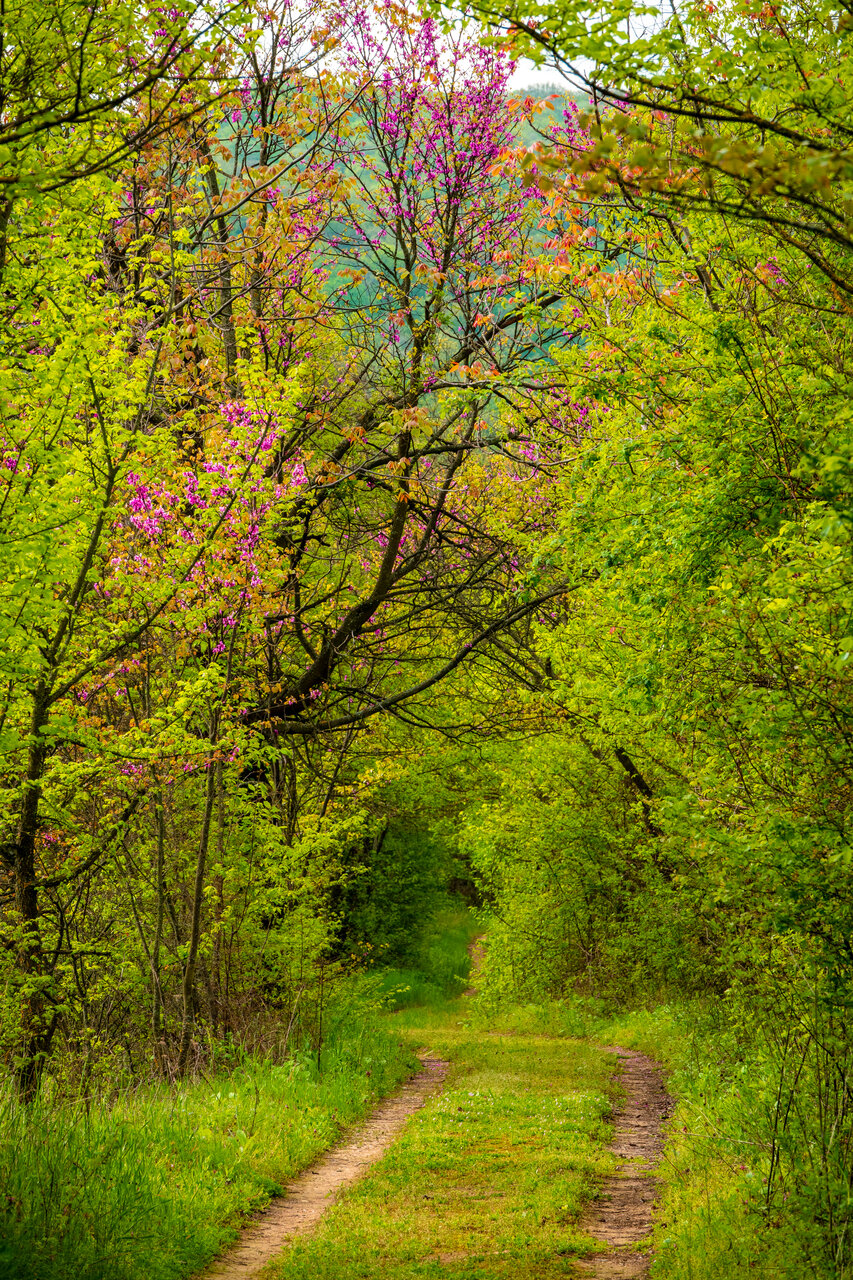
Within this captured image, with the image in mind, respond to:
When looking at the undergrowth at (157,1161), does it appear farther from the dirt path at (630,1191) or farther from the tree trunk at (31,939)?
the dirt path at (630,1191)

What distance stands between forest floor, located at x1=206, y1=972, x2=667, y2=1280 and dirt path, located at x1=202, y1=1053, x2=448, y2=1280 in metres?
0.02

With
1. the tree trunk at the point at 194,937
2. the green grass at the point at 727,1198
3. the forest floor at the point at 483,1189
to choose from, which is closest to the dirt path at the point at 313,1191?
the forest floor at the point at 483,1189

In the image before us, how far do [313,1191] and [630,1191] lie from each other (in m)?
2.51

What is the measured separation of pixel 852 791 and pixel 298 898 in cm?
871

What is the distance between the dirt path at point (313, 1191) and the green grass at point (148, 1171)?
0.14 metres

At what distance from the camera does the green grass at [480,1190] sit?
6.33m

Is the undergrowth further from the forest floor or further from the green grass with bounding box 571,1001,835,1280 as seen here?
the green grass with bounding box 571,1001,835,1280

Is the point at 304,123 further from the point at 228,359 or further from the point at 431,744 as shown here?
the point at 431,744

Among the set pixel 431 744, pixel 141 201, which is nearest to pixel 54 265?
pixel 141 201

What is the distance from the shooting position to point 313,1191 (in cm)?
833

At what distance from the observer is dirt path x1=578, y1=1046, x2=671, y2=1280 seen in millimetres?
6297

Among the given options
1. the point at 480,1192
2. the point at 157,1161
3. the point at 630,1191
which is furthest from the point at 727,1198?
the point at 157,1161

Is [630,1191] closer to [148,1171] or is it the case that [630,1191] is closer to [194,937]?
[148,1171]

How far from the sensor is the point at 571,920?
19.5 metres
